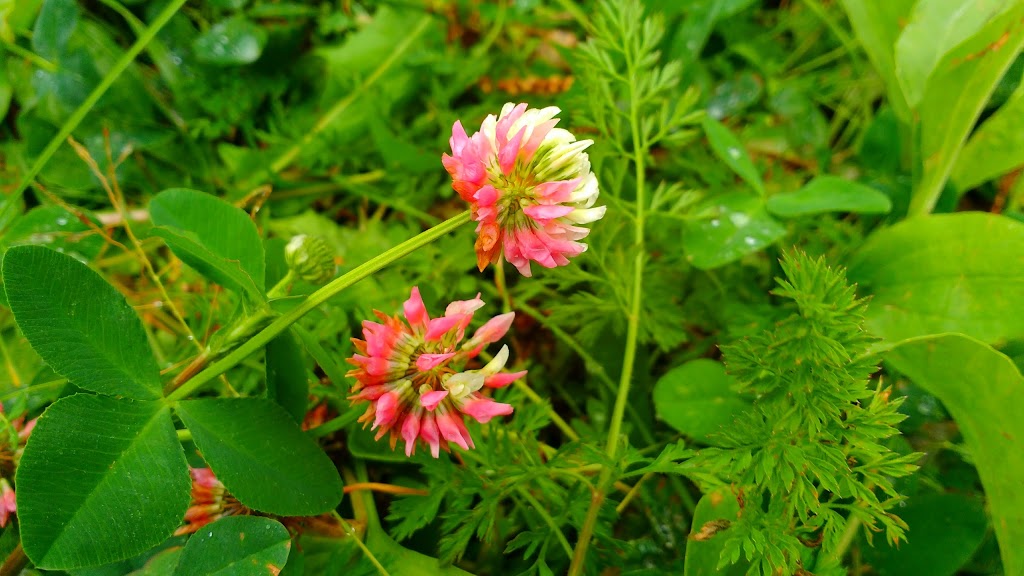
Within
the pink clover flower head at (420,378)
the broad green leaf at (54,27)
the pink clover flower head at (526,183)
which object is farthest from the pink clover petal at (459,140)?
the broad green leaf at (54,27)

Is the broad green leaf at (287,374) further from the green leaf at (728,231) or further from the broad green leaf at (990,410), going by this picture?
the broad green leaf at (990,410)

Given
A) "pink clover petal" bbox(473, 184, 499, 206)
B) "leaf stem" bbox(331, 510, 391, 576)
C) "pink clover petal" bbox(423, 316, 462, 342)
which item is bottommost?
"leaf stem" bbox(331, 510, 391, 576)

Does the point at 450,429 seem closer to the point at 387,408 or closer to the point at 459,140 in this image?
the point at 387,408

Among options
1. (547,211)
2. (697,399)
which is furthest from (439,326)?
(697,399)

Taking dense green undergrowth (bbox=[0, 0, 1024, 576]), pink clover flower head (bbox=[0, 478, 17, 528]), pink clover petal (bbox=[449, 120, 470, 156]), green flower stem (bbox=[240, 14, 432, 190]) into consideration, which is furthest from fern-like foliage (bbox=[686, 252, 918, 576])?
green flower stem (bbox=[240, 14, 432, 190])

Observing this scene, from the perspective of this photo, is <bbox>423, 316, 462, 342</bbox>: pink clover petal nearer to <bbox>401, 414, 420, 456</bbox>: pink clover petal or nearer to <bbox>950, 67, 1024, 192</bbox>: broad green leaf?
<bbox>401, 414, 420, 456</bbox>: pink clover petal
